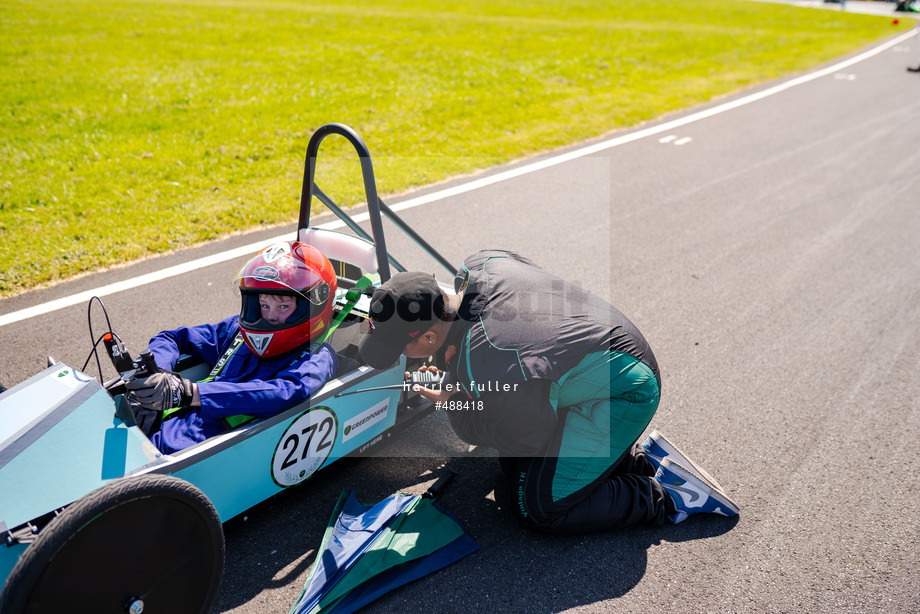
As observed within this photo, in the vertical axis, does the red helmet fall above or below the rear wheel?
above

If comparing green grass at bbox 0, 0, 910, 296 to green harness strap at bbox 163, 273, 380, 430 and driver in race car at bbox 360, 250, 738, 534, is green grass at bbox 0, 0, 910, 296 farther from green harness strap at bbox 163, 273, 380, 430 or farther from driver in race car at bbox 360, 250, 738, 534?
driver in race car at bbox 360, 250, 738, 534

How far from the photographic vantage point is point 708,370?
4.84 m

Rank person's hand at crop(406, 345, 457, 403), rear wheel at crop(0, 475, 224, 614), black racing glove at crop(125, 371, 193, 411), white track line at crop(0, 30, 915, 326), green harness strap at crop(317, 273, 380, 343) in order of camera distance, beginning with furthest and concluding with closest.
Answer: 1. white track line at crop(0, 30, 915, 326)
2. green harness strap at crop(317, 273, 380, 343)
3. person's hand at crop(406, 345, 457, 403)
4. black racing glove at crop(125, 371, 193, 411)
5. rear wheel at crop(0, 475, 224, 614)

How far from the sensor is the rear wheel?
2189 millimetres

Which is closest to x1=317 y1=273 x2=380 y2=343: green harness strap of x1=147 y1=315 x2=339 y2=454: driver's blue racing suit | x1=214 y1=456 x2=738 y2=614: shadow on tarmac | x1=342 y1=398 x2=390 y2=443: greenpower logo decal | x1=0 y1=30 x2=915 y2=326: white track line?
x1=147 y1=315 x2=339 y2=454: driver's blue racing suit

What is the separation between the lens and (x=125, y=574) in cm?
246

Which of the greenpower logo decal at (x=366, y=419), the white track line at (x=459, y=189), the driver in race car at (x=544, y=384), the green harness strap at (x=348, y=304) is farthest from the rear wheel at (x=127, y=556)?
the white track line at (x=459, y=189)

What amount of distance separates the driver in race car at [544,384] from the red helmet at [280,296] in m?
0.35

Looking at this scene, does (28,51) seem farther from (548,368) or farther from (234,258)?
(548,368)

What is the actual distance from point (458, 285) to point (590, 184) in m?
5.00

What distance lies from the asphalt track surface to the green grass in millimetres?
913

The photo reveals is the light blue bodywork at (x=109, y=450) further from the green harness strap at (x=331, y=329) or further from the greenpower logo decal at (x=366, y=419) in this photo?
the green harness strap at (x=331, y=329)

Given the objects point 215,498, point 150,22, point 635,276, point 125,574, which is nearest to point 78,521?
point 125,574

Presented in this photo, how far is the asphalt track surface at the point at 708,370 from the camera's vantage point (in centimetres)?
320
